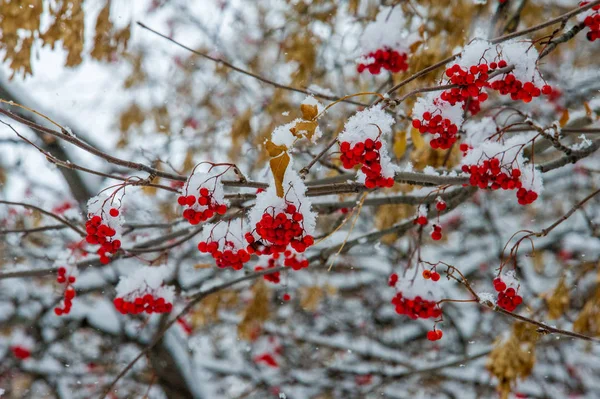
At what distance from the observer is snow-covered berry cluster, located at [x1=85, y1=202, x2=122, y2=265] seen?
179 cm

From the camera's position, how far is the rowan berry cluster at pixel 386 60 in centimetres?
258

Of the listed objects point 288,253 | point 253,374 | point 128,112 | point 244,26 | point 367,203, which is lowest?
point 288,253

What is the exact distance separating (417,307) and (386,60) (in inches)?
47.9

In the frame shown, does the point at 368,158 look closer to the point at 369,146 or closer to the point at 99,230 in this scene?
the point at 369,146

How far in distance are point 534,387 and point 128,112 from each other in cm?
497

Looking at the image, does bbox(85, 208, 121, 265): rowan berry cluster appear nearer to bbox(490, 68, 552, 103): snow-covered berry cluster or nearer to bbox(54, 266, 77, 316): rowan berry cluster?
bbox(54, 266, 77, 316): rowan berry cluster

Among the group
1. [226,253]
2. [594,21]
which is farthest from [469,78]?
[226,253]

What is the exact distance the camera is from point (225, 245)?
1.91 meters

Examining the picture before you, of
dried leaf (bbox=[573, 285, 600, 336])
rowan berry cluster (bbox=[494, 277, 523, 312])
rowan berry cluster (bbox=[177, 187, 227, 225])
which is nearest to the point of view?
rowan berry cluster (bbox=[177, 187, 227, 225])

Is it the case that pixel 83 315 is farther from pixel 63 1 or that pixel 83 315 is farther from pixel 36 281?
pixel 63 1

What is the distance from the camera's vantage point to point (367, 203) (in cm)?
251

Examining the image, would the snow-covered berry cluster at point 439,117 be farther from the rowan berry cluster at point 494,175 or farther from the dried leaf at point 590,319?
the dried leaf at point 590,319

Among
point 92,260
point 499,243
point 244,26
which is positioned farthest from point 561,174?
point 92,260

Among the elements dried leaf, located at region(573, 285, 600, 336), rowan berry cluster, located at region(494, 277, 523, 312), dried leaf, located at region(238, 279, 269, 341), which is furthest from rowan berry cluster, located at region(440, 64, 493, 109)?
dried leaf, located at region(238, 279, 269, 341)
